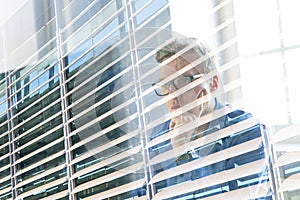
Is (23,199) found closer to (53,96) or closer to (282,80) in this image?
(53,96)

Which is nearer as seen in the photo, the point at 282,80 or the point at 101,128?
the point at 282,80

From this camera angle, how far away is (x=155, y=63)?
1335 mm

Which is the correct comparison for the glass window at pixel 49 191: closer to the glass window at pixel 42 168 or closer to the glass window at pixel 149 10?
the glass window at pixel 42 168

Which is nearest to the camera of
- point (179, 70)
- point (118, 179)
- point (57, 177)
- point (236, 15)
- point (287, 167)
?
point (287, 167)

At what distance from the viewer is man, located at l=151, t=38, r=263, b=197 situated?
3.82ft

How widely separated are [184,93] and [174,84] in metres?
0.04

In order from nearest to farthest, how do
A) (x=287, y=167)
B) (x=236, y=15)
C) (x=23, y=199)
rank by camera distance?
(x=287, y=167)
(x=236, y=15)
(x=23, y=199)

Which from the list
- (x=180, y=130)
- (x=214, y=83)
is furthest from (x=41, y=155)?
(x=214, y=83)

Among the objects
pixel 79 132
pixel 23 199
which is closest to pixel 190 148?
pixel 79 132

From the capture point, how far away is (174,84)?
1267 mm

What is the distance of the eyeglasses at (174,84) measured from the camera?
1.23 meters

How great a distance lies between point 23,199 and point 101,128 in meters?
0.46

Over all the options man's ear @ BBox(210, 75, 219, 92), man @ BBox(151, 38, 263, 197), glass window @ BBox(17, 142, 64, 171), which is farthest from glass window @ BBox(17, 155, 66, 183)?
man's ear @ BBox(210, 75, 219, 92)

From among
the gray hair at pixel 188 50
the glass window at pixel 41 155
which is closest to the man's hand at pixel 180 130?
the gray hair at pixel 188 50
